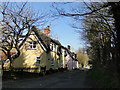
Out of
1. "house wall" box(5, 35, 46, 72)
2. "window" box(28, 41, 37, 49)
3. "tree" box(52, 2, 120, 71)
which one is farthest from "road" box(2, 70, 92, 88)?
"window" box(28, 41, 37, 49)

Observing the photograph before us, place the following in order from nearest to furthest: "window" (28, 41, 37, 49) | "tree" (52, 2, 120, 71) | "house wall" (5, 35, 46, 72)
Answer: "tree" (52, 2, 120, 71) < "house wall" (5, 35, 46, 72) < "window" (28, 41, 37, 49)

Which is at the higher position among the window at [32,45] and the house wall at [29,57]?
the window at [32,45]

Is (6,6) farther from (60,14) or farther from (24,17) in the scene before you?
(60,14)

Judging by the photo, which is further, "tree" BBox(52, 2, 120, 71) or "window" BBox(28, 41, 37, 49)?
"window" BBox(28, 41, 37, 49)

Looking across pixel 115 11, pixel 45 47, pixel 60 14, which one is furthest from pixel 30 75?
pixel 115 11

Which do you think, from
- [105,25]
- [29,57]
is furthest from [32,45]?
[105,25]

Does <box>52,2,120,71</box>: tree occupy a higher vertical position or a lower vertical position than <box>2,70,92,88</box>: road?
higher

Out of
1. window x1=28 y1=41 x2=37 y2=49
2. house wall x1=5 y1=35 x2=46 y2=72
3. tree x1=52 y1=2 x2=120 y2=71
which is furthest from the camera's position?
window x1=28 y1=41 x2=37 y2=49

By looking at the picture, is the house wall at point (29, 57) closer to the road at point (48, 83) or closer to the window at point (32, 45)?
the window at point (32, 45)

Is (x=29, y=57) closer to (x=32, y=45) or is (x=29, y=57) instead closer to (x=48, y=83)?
(x=32, y=45)

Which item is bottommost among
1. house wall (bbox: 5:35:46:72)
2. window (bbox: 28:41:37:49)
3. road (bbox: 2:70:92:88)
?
road (bbox: 2:70:92:88)

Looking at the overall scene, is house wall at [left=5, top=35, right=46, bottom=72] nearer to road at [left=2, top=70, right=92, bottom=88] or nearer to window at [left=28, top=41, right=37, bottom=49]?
window at [left=28, top=41, right=37, bottom=49]

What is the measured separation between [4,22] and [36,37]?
9.50 m

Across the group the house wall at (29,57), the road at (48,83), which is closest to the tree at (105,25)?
the road at (48,83)
